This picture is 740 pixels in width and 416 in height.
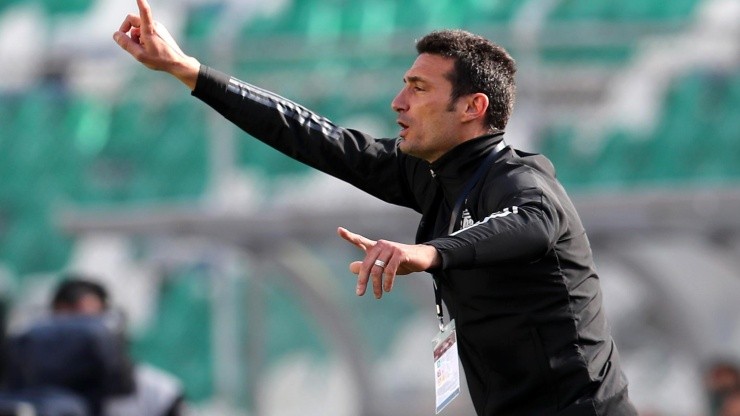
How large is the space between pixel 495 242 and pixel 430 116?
680 mm

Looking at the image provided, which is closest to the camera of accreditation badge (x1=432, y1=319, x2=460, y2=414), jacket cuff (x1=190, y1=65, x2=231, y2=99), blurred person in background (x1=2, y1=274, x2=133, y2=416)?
accreditation badge (x1=432, y1=319, x2=460, y2=414)

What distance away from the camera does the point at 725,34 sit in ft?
40.3

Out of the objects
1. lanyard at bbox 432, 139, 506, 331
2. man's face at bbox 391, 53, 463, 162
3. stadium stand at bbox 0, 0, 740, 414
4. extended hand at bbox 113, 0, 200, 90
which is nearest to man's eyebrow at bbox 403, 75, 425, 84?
man's face at bbox 391, 53, 463, 162

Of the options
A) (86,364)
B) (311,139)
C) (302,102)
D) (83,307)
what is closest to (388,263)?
(311,139)

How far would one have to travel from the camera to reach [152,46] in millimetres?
4523

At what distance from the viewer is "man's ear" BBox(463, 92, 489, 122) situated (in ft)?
14.1

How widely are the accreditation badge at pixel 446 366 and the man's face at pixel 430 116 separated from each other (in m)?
0.50

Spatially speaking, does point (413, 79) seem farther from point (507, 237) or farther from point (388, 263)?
point (388, 263)

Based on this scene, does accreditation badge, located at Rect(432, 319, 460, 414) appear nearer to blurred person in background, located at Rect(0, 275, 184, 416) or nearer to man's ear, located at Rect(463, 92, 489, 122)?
man's ear, located at Rect(463, 92, 489, 122)

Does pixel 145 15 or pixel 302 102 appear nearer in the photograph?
pixel 145 15

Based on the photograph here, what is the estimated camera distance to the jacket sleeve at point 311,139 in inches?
184

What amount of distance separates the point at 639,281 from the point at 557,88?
2960 millimetres

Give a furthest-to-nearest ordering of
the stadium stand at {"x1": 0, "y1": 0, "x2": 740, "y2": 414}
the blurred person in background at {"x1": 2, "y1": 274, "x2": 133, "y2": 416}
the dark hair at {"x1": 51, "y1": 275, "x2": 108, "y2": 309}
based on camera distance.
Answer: the stadium stand at {"x1": 0, "y1": 0, "x2": 740, "y2": 414}, the dark hair at {"x1": 51, "y1": 275, "x2": 108, "y2": 309}, the blurred person in background at {"x1": 2, "y1": 274, "x2": 133, "y2": 416}

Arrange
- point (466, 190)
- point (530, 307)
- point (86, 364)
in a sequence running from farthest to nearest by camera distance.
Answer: point (86, 364), point (466, 190), point (530, 307)
